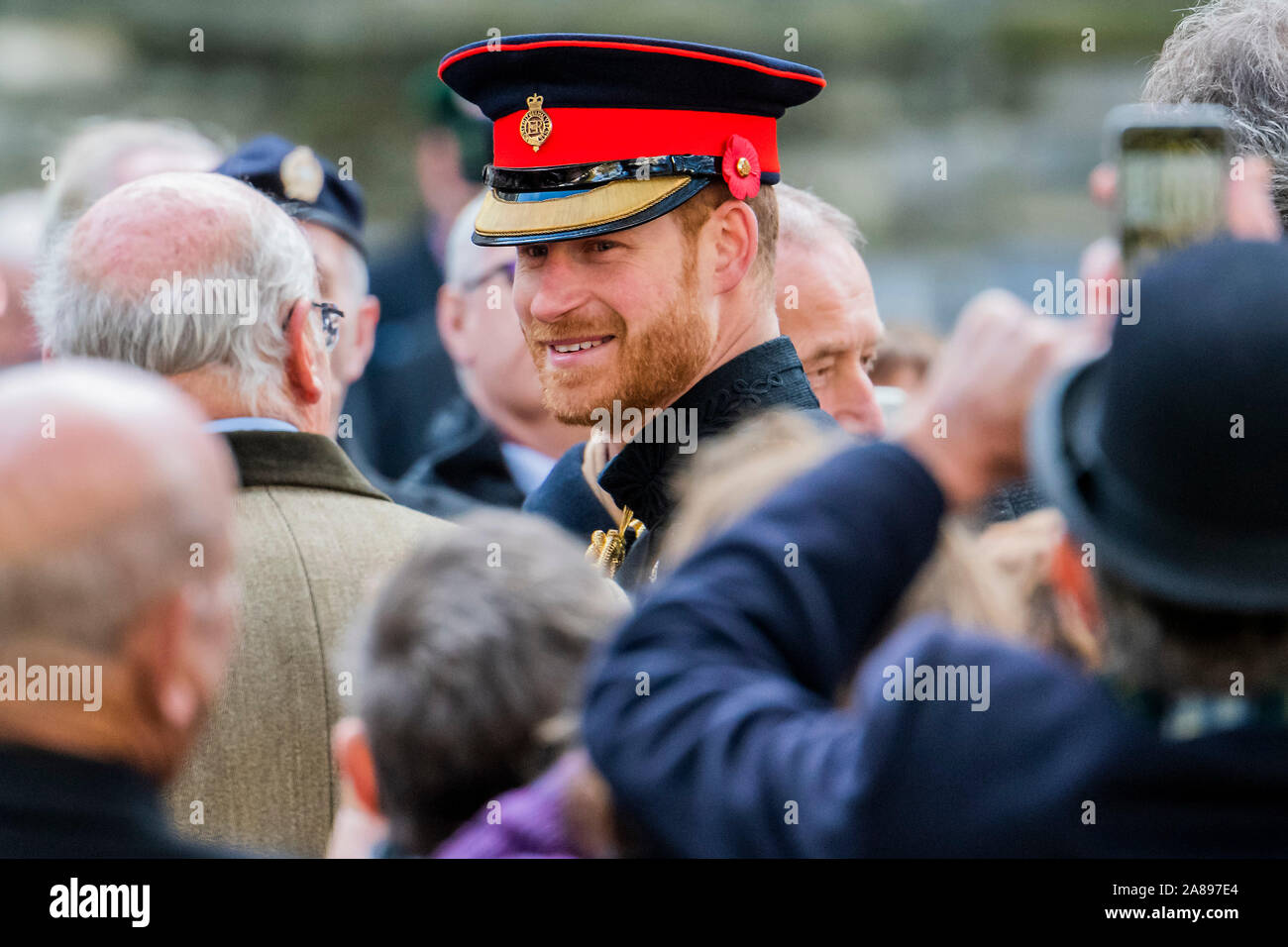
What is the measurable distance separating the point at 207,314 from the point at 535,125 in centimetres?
71

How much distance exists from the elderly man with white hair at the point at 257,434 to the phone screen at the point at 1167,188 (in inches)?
57.7

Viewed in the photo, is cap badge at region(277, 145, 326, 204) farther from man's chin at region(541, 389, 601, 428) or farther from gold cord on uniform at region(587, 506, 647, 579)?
gold cord on uniform at region(587, 506, 647, 579)

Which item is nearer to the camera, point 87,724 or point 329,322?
point 87,724

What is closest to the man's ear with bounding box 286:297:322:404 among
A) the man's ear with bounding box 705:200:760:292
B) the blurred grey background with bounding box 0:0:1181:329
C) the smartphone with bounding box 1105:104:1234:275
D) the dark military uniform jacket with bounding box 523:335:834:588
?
the dark military uniform jacket with bounding box 523:335:834:588

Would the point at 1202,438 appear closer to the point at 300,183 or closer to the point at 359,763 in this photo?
the point at 359,763

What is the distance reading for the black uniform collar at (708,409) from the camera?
2.87 metres

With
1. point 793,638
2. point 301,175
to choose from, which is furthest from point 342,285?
point 793,638

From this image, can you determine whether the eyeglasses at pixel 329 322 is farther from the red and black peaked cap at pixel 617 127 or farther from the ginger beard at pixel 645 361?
the ginger beard at pixel 645 361

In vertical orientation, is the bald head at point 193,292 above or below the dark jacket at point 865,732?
above

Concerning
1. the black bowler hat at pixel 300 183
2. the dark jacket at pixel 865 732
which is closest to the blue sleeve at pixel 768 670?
the dark jacket at pixel 865 732

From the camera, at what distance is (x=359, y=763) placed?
6.06ft

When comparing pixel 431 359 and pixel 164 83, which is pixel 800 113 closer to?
pixel 164 83

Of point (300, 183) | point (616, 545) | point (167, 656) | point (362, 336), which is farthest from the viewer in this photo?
point (362, 336)
